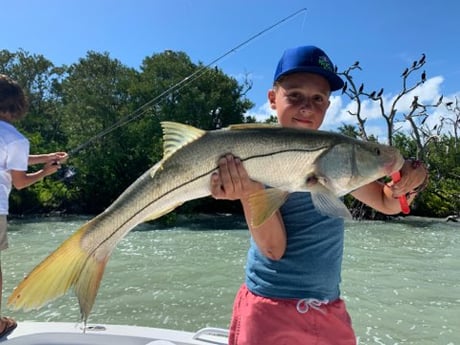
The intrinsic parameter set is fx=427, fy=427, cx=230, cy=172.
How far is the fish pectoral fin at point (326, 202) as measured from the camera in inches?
62.9

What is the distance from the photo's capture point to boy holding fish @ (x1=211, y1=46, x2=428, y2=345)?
1.72 meters

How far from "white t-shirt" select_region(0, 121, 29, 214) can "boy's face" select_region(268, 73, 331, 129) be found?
2.25 metres

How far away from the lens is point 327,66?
1902 millimetres

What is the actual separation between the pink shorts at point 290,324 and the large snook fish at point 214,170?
418 mm

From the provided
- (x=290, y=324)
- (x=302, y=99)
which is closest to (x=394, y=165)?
(x=302, y=99)

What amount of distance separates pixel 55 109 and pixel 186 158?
1348 inches

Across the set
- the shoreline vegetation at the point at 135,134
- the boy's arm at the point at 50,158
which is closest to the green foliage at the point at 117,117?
the shoreline vegetation at the point at 135,134

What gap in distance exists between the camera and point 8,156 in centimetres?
321

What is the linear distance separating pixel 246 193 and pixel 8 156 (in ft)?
7.60

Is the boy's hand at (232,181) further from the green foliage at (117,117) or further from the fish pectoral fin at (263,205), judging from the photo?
the green foliage at (117,117)

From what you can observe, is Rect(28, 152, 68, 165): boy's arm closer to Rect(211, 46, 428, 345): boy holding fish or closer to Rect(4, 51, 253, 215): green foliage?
Rect(211, 46, 428, 345): boy holding fish

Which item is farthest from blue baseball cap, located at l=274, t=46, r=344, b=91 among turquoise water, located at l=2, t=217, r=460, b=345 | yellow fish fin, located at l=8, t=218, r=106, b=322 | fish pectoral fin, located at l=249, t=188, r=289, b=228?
turquoise water, located at l=2, t=217, r=460, b=345

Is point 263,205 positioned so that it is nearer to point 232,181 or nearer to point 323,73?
point 232,181

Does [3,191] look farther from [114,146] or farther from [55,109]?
[55,109]
